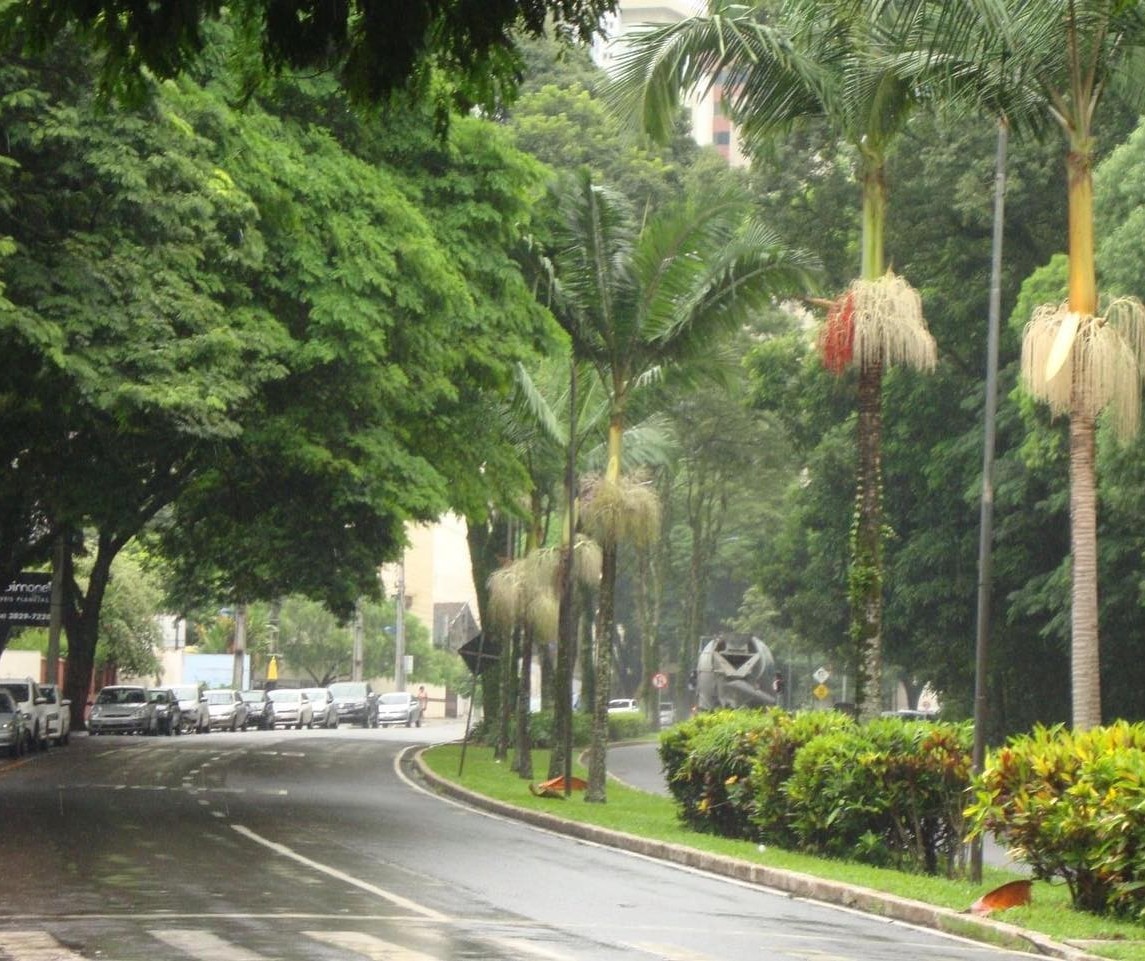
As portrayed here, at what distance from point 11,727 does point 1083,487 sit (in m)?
27.6

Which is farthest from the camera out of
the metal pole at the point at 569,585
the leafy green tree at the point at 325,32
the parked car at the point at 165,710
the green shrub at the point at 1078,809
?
the parked car at the point at 165,710

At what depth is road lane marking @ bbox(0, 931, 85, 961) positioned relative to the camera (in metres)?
10.8

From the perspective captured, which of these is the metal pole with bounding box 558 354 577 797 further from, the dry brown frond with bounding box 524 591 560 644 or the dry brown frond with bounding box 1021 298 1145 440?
the dry brown frond with bounding box 1021 298 1145 440

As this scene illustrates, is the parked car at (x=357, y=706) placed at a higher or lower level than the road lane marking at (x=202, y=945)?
higher

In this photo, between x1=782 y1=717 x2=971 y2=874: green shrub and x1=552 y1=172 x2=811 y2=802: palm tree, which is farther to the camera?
x1=552 y1=172 x2=811 y2=802: palm tree

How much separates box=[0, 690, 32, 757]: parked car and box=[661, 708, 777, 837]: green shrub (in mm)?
19386

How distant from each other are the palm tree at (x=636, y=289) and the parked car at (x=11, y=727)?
16.1 m

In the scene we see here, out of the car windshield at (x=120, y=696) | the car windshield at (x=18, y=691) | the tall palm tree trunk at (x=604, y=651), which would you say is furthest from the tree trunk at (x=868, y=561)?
the car windshield at (x=120, y=696)

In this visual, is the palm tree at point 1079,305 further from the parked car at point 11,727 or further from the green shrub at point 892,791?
the parked car at point 11,727

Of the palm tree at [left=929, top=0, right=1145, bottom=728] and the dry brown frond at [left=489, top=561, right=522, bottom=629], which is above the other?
the palm tree at [left=929, top=0, right=1145, bottom=728]

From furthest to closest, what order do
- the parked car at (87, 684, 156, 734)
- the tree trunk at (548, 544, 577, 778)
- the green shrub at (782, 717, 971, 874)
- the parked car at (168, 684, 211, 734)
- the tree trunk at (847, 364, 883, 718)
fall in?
the parked car at (168, 684, 211, 734) → the parked car at (87, 684, 156, 734) → the tree trunk at (548, 544, 577, 778) → the tree trunk at (847, 364, 883, 718) → the green shrub at (782, 717, 971, 874)

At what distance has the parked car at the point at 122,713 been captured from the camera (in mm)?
55531

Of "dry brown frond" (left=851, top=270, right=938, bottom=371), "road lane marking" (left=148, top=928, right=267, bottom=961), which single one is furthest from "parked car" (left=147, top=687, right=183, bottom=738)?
"road lane marking" (left=148, top=928, right=267, bottom=961)

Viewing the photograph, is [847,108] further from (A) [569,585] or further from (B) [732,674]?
(B) [732,674]
